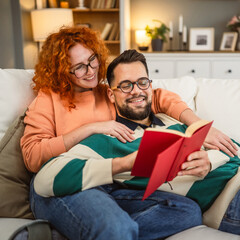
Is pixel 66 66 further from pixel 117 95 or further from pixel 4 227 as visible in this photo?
pixel 4 227

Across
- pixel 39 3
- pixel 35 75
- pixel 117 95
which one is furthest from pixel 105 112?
pixel 39 3

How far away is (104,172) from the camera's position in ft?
3.41

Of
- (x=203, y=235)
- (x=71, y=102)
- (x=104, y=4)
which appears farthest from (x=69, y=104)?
(x=104, y=4)

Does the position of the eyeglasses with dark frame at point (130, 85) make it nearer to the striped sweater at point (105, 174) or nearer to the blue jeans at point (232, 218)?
the striped sweater at point (105, 174)

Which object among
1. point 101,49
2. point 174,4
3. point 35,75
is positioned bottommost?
point 35,75

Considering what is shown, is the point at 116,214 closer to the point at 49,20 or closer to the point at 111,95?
the point at 111,95

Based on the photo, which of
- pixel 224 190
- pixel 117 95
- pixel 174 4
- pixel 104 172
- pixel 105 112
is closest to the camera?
pixel 104 172

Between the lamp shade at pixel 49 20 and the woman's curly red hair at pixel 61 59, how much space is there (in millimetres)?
1899

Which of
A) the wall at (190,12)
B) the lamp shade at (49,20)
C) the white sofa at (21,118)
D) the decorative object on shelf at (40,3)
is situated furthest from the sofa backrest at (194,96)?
the wall at (190,12)

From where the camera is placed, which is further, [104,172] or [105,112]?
[105,112]

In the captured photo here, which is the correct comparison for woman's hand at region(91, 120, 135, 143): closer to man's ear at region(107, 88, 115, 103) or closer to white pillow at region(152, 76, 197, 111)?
man's ear at region(107, 88, 115, 103)

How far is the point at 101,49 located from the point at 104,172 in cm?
73

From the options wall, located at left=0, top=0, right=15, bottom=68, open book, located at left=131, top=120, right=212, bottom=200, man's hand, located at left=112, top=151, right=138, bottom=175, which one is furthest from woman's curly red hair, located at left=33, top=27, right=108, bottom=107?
wall, located at left=0, top=0, right=15, bottom=68

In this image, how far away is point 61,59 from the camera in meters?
1.44
